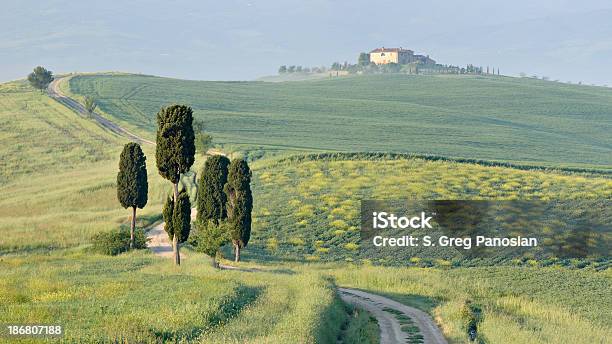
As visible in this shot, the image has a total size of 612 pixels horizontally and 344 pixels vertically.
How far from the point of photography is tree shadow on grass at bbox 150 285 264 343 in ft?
93.7

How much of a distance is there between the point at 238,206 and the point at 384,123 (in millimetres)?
101300

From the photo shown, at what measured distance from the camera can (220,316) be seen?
107 feet

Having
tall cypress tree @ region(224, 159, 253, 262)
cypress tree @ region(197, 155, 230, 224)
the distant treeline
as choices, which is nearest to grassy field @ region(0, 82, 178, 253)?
cypress tree @ region(197, 155, 230, 224)

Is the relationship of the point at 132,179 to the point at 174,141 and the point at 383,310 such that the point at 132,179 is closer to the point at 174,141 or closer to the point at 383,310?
the point at 174,141

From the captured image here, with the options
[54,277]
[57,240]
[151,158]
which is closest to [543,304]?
[54,277]

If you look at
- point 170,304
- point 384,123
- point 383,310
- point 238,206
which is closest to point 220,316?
point 170,304

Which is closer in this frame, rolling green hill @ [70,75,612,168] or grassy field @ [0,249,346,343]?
grassy field @ [0,249,346,343]

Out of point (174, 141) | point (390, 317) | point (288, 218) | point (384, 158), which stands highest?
point (174, 141)

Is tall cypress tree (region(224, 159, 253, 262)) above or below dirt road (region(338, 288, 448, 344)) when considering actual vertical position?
above

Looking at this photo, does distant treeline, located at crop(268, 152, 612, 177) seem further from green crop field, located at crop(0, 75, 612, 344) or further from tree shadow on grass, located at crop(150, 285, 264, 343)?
tree shadow on grass, located at crop(150, 285, 264, 343)

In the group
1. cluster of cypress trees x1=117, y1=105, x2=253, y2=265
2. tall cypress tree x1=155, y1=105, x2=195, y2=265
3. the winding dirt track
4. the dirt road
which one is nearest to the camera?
the dirt road

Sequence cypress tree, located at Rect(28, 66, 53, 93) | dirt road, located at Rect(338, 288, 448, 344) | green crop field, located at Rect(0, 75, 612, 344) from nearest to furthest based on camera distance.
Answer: green crop field, located at Rect(0, 75, 612, 344)
dirt road, located at Rect(338, 288, 448, 344)
cypress tree, located at Rect(28, 66, 53, 93)

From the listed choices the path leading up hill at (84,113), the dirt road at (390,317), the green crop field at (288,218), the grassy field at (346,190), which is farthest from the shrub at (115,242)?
the path leading up hill at (84,113)

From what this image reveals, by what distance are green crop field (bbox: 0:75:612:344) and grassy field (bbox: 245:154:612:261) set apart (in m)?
0.26
